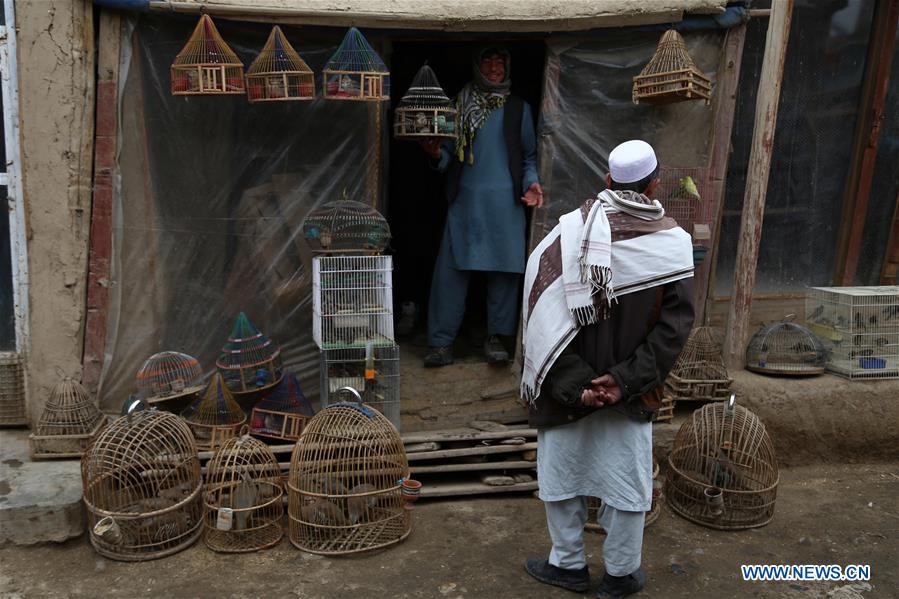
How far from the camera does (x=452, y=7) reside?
17.0 ft

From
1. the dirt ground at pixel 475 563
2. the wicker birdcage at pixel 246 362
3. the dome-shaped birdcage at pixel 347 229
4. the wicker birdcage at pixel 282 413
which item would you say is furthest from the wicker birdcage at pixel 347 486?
the dome-shaped birdcage at pixel 347 229

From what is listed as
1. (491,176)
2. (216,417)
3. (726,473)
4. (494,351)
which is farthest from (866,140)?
(216,417)

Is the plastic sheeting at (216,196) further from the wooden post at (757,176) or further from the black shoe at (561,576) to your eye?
the wooden post at (757,176)

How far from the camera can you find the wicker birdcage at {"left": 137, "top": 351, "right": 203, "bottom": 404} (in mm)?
4973

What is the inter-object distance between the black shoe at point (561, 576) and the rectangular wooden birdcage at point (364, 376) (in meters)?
1.47

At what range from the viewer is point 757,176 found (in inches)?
227

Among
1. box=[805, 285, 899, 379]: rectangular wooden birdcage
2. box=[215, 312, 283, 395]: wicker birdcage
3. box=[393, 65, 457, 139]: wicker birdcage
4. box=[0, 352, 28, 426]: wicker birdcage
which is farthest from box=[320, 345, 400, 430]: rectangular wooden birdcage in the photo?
box=[805, 285, 899, 379]: rectangular wooden birdcage

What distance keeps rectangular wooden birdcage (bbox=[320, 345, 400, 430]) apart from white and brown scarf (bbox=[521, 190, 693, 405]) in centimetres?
168

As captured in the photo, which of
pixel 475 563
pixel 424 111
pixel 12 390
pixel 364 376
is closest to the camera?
pixel 475 563

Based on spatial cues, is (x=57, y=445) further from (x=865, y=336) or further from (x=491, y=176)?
(x=865, y=336)

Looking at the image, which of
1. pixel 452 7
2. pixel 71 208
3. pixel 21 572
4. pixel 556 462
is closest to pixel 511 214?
pixel 452 7

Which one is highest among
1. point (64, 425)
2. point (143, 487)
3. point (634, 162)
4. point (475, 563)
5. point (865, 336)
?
point (634, 162)

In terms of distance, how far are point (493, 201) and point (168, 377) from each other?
2534 mm

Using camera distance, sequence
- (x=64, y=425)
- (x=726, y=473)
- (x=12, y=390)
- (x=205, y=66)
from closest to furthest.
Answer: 1. (x=205, y=66)
2. (x=726, y=473)
3. (x=64, y=425)
4. (x=12, y=390)
